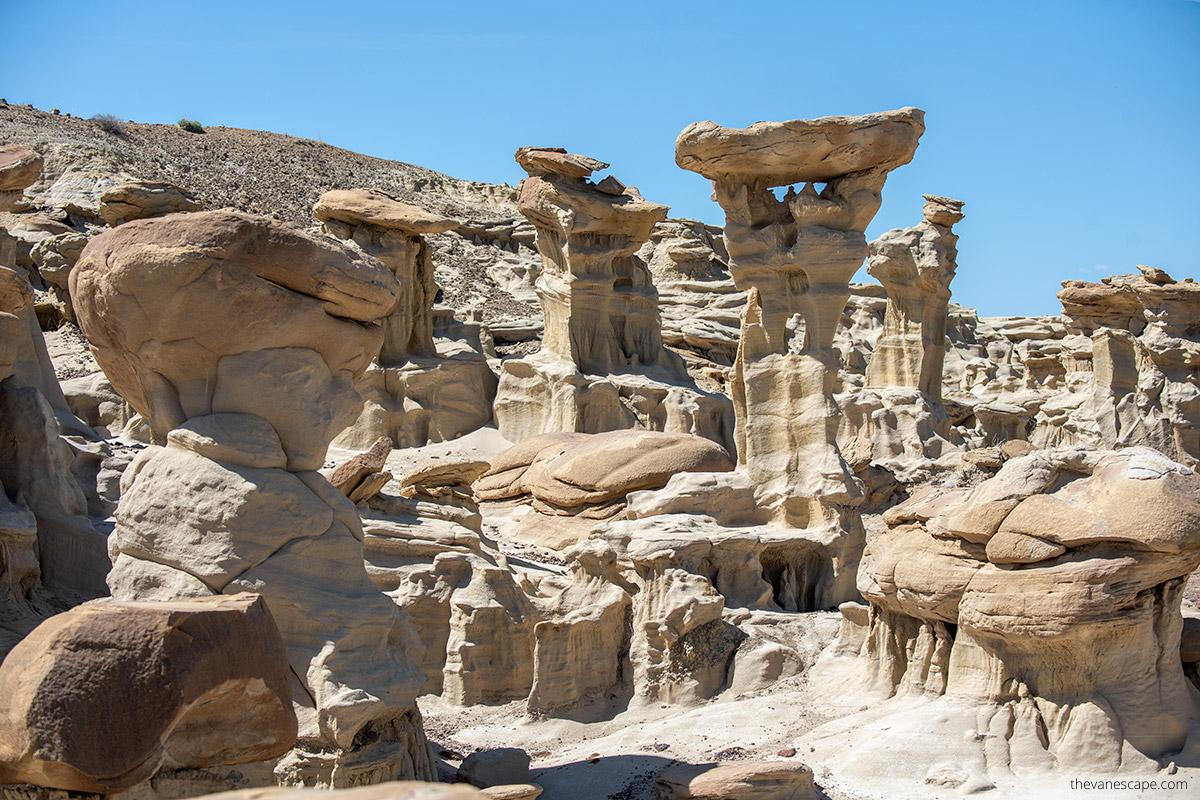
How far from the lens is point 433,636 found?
10102 millimetres

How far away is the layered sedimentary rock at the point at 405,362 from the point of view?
18.7 meters

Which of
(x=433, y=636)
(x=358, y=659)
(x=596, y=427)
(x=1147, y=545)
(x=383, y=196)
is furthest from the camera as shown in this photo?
(x=383, y=196)

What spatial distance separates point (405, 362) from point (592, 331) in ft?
9.84

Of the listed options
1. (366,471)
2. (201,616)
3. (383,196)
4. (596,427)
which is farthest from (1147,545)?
(383,196)

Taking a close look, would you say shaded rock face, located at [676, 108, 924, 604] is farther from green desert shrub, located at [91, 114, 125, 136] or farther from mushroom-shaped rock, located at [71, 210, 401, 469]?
green desert shrub, located at [91, 114, 125, 136]

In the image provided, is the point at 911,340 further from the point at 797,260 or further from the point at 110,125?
the point at 110,125

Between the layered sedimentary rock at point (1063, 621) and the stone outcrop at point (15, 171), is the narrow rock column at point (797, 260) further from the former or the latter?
the stone outcrop at point (15, 171)

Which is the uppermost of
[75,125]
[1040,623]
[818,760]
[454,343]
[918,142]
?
[75,125]

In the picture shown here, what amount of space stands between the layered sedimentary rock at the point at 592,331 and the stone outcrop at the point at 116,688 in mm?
13337

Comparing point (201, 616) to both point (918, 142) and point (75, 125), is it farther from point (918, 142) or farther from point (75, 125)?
point (75, 125)

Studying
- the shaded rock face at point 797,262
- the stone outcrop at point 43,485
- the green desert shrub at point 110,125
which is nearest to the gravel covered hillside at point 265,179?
the green desert shrub at point 110,125

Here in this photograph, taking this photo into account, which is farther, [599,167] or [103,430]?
[599,167]

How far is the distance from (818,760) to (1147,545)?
2373 millimetres

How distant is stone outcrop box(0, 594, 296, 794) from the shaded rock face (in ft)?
28.2
